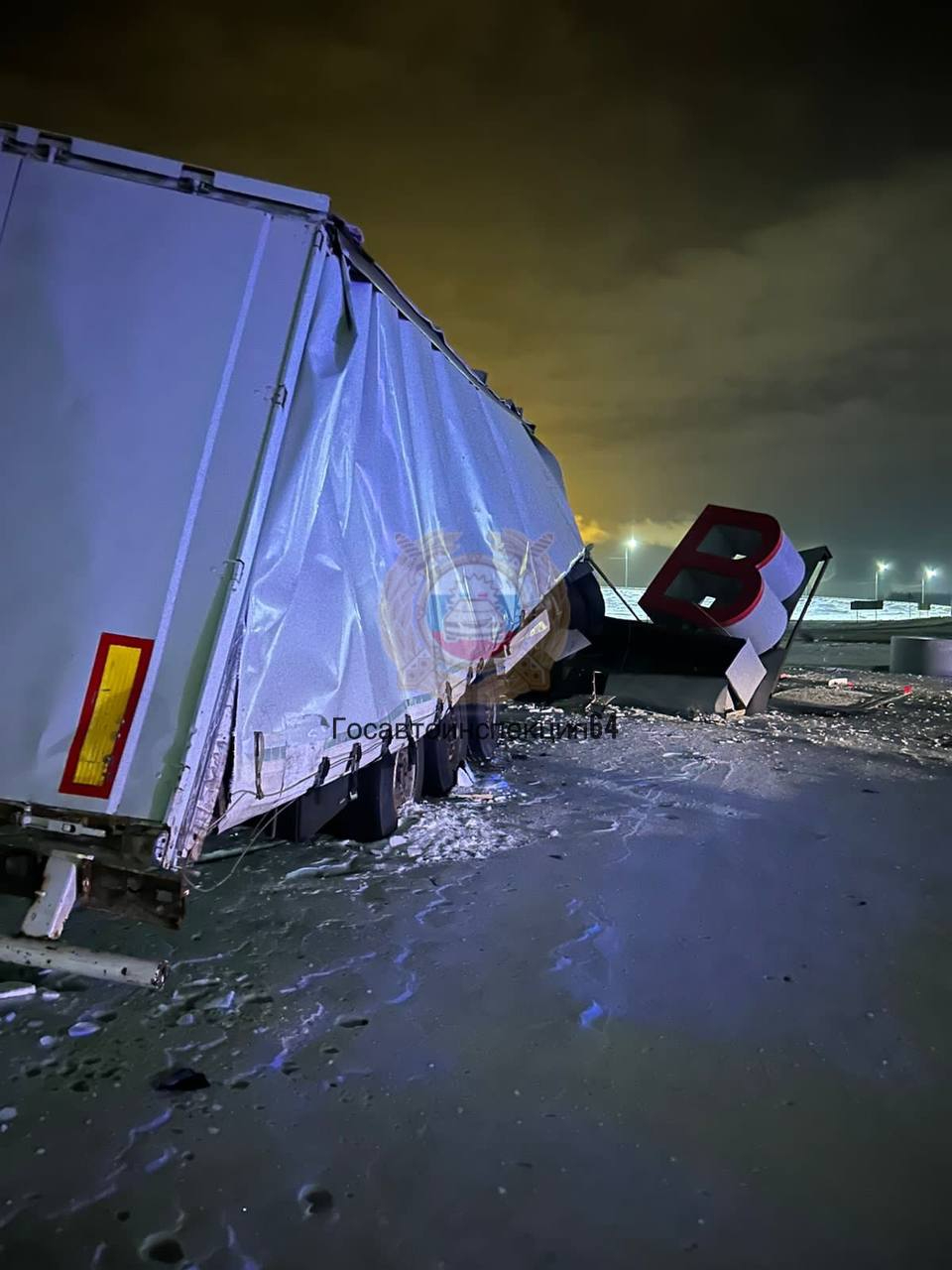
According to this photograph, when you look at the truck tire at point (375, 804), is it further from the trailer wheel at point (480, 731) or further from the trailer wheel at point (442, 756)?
the trailer wheel at point (480, 731)

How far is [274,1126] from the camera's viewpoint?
8.34 ft

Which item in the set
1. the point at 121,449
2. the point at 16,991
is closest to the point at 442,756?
the point at 16,991

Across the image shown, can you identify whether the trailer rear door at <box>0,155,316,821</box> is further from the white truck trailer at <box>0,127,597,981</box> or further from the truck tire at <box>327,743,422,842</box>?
the truck tire at <box>327,743,422,842</box>

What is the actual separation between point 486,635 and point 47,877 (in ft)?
11.9

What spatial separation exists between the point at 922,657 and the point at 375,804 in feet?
53.6

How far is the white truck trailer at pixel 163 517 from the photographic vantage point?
2895 mm

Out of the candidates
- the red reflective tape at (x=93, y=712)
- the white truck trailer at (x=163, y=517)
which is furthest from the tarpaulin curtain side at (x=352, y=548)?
the red reflective tape at (x=93, y=712)

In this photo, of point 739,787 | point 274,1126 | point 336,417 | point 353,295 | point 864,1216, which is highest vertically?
point 353,295

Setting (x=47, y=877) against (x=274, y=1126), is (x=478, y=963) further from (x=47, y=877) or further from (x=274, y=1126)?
(x=47, y=877)

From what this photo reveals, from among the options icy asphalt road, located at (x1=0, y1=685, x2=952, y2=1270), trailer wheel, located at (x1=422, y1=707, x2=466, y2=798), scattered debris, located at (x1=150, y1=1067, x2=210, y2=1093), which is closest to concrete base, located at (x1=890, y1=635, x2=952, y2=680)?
icy asphalt road, located at (x1=0, y1=685, x2=952, y2=1270)

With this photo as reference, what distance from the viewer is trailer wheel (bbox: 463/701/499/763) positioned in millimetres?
7723

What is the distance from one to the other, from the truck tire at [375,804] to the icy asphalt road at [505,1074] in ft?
0.97

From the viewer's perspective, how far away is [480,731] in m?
7.96

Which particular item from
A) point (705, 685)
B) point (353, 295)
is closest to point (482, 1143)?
point (353, 295)
